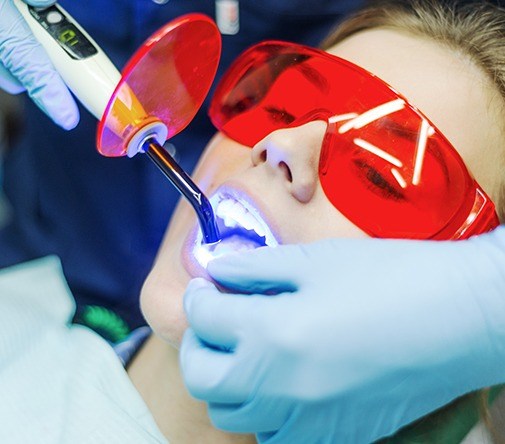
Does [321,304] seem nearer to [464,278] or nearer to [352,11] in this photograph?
[464,278]

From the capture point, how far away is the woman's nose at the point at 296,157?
3.71 feet

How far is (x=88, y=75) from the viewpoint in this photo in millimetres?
1200

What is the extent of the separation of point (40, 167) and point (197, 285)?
0.91m

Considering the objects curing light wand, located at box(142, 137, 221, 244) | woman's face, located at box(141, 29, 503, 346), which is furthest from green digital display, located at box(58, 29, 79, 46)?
woman's face, located at box(141, 29, 503, 346)

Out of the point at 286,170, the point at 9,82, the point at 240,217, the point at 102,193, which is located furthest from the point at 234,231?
the point at 102,193

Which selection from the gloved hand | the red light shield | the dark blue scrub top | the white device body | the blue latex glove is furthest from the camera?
the dark blue scrub top

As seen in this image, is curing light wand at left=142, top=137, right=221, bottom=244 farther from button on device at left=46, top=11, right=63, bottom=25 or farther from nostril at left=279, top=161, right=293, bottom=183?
button on device at left=46, top=11, right=63, bottom=25

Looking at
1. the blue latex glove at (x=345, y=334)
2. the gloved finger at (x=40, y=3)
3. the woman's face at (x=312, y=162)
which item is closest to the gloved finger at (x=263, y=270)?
the blue latex glove at (x=345, y=334)

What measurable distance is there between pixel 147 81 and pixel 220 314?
0.41 m

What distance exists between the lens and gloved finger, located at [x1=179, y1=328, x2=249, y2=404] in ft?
3.27

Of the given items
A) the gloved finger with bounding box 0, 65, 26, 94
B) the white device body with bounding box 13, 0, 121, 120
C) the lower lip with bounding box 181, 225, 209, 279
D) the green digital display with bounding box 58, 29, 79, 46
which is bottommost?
the lower lip with bounding box 181, 225, 209, 279

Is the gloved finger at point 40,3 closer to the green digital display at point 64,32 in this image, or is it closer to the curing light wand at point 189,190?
the green digital display at point 64,32

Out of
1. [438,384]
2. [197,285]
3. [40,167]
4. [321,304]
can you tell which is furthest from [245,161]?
[40,167]

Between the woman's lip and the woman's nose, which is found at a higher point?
the woman's nose
